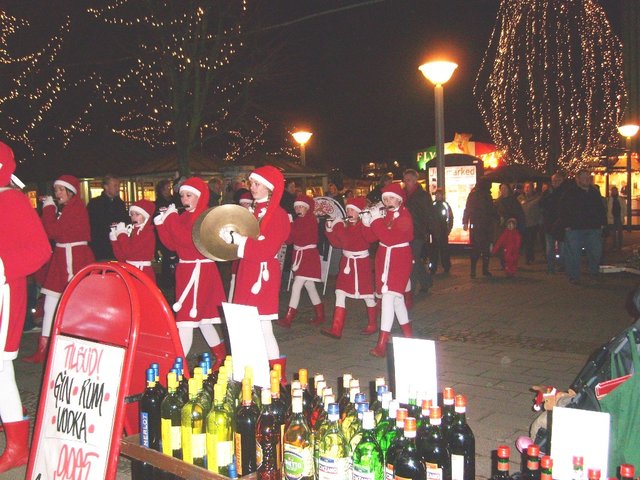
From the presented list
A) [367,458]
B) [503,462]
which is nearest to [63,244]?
[367,458]

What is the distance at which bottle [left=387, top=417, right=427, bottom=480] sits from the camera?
Result: 256 cm

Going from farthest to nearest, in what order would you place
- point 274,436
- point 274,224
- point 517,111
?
point 517,111
point 274,224
point 274,436

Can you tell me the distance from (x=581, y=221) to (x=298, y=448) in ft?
32.2

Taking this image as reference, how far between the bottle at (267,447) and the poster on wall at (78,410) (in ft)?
2.54

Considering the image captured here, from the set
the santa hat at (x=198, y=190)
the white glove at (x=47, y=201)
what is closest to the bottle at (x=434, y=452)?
the santa hat at (x=198, y=190)

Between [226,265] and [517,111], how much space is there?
20429mm

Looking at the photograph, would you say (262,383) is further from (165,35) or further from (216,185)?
(165,35)

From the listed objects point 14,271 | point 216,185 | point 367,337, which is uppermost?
point 216,185

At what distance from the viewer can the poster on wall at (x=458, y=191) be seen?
15742 mm

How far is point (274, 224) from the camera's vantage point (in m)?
5.21

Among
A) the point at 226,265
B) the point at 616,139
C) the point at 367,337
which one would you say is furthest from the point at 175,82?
the point at 616,139

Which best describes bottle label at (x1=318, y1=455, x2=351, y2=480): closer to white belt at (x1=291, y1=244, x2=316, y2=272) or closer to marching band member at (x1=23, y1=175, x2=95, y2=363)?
marching band member at (x1=23, y1=175, x2=95, y2=363)

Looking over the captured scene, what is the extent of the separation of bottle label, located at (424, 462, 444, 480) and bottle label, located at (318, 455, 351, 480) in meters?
0.36

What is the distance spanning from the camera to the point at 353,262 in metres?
7.71
